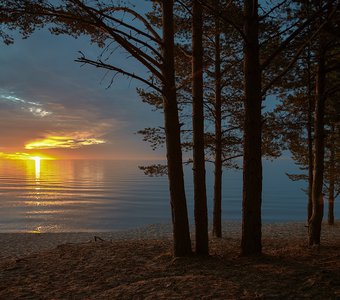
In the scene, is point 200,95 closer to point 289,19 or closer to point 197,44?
point 197,44

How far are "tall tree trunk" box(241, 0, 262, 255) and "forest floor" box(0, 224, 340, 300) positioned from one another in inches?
23.3

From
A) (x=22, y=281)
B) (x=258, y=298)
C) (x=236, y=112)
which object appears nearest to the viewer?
(x=258, y=298)

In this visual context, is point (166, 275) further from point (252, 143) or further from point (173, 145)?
point (252, 143)

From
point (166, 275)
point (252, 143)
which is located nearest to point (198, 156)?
point (252, 143)

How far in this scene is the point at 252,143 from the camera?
8.22 m

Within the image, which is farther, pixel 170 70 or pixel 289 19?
pixel 289 19

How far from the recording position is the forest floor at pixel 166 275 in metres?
5.53

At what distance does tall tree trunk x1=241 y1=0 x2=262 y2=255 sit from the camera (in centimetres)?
816

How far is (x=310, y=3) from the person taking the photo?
32.6ft

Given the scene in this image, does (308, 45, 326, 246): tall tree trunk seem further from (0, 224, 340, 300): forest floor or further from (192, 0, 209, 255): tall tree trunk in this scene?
(192, 0, 209, 255): tall tree trunk

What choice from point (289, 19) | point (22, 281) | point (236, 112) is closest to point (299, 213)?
point (236, 112)

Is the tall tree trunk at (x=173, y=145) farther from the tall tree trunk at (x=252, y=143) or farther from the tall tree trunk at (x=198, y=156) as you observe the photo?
the tall tree trunk at (x=252, y=143)

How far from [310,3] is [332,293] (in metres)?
7.97

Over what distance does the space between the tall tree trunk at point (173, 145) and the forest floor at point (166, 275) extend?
1.88 ft
